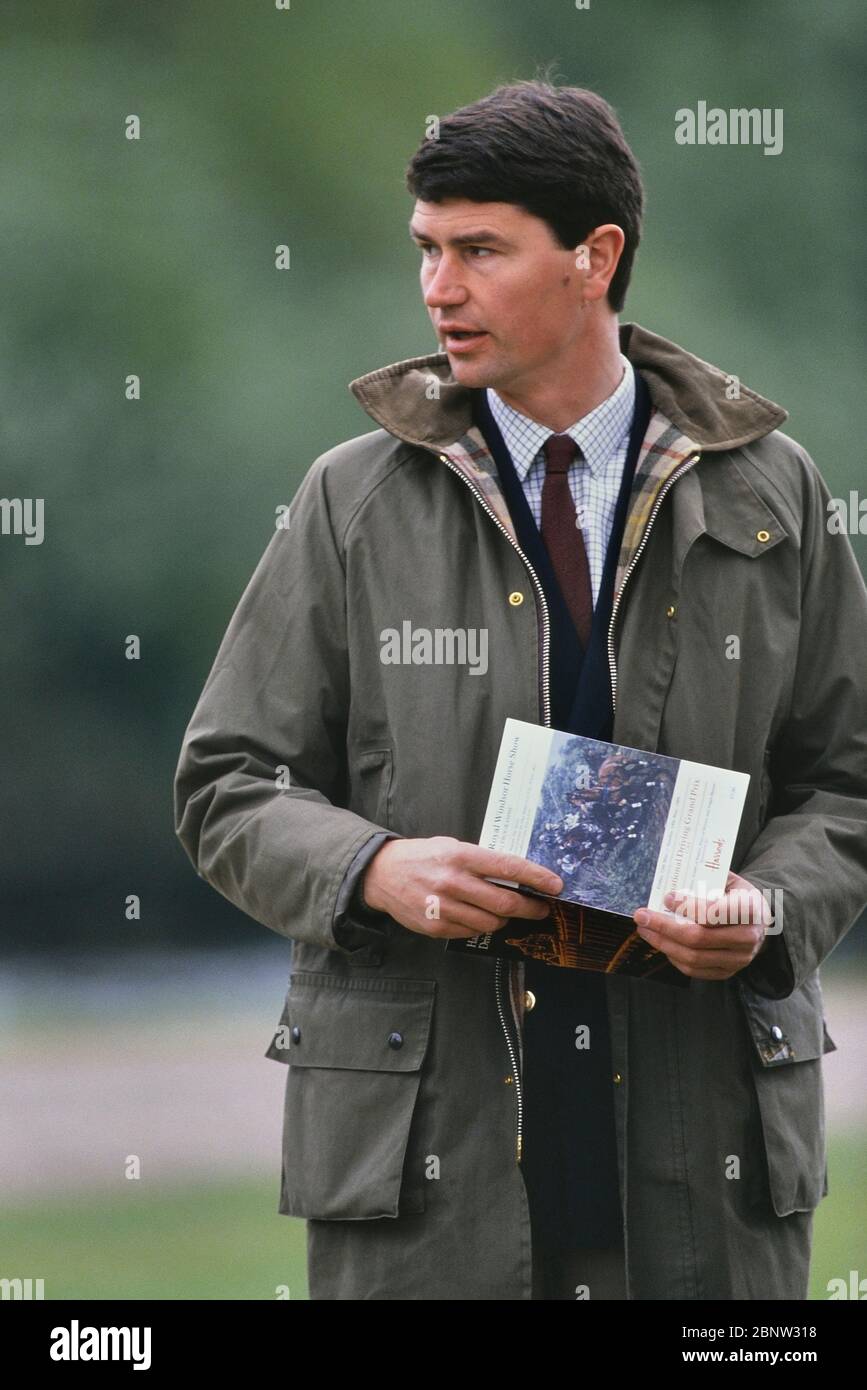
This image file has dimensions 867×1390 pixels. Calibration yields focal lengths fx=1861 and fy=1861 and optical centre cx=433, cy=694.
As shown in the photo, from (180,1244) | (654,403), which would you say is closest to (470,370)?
(654,403)

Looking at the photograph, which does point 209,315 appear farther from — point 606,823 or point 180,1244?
point 606,823

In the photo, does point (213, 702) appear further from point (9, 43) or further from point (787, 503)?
point (9, 43)

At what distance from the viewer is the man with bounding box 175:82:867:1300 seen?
190cm

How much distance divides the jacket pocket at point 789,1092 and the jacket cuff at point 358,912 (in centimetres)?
39

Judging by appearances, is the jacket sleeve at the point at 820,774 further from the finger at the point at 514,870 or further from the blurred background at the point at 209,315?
the blurred background at the point at 209,315

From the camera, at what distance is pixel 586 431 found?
6.89 ft

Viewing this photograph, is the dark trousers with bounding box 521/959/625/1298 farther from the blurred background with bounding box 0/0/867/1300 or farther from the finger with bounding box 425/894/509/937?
the blurred background with bounding box 0/0/867/1300

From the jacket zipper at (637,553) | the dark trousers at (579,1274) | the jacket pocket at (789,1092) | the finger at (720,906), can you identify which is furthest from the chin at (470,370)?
the dark trousers at (579,1274)

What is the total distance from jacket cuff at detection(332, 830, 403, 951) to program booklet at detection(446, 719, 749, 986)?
0.11 meters

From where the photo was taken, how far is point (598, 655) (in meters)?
1.98

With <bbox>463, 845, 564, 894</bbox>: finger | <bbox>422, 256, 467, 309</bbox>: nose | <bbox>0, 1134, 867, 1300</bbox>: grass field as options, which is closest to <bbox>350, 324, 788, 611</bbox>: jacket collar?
<bbox>422, 256, 467, 309</bbox>: nose

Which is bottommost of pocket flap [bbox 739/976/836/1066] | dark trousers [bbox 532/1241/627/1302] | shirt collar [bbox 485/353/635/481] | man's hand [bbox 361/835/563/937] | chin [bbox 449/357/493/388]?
dark trousers [bbox 532/1241/627/1302]

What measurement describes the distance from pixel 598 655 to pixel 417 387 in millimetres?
388

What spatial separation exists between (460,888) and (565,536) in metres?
0.46
